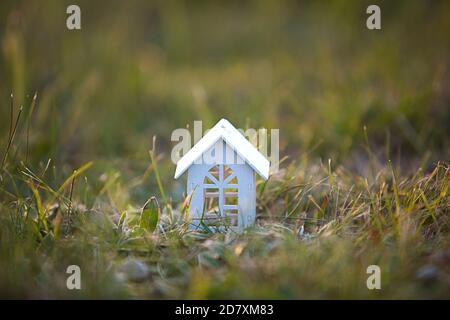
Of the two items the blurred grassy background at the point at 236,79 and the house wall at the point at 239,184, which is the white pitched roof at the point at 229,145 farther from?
the blurred grassy background at the point at 236,79

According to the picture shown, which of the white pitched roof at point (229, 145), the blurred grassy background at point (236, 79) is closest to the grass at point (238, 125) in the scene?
the blurred grassy background at point (236, 79)

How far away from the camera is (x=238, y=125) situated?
12.2 feet

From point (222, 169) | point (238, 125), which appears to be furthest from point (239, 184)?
point (238, 125)

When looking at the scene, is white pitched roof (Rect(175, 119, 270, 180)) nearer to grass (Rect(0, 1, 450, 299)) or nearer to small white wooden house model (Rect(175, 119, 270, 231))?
small white wooden house model (Rect(175, 119, 270, 231))

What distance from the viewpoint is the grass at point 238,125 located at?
178 cm

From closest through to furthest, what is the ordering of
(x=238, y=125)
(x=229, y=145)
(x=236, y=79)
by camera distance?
1. (x=229, y=145)
2. (x=238, y=125)
3. (x=236, y=79)

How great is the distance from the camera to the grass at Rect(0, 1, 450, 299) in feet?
5.84

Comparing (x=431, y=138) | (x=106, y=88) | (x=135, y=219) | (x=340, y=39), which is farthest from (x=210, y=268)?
(x=340, y=39)

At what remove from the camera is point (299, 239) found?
201 cm

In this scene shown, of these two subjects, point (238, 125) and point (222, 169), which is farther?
point (238, 125)

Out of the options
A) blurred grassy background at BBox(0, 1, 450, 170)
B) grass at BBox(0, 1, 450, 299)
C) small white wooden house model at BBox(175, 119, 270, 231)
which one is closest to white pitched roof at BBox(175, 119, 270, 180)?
small white wooden house model at BBox(175, 119, 270, 231)

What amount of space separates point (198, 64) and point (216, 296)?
440 centimetres

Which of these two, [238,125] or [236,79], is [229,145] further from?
[236,79]

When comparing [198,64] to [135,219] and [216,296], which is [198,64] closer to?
[135,219]
